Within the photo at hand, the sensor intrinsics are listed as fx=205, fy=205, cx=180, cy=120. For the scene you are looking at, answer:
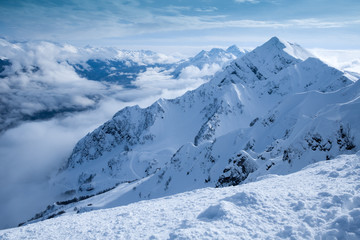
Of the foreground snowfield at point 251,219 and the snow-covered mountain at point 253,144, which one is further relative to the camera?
the snow-covered mountain at point 253,144

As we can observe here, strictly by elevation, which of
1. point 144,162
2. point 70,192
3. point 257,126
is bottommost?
point 70,192

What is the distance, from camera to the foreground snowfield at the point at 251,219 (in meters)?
10.5

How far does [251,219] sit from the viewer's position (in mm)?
11773

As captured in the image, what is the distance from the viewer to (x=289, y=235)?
33.9 ft

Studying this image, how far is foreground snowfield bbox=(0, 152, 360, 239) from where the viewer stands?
413 inches

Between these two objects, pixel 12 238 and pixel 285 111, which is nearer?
pixel 12 238

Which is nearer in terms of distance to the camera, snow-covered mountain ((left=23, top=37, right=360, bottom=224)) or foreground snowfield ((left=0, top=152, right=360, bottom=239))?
foreground snowfield ((left=0, top=152, right=360, bottom=239))

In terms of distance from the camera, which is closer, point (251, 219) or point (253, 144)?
point (251, 219)

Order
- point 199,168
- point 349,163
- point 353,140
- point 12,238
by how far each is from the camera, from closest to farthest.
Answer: point 12,238, point 349,163, point 353,140, point 199,168

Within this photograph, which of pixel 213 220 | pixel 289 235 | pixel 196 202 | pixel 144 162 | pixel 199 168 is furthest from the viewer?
pixel 144 162

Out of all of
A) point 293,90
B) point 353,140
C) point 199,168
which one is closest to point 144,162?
point 199,168

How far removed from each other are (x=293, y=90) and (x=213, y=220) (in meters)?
180

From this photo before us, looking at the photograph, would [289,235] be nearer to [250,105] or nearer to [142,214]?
[142,214]

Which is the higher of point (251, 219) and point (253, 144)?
point (251, 219)
